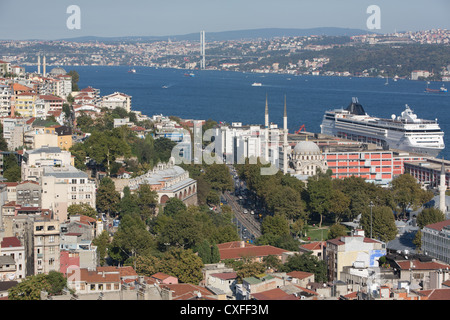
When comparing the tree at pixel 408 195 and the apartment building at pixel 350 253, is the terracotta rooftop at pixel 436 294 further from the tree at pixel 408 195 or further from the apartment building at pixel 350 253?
the tree at pixel 408 195

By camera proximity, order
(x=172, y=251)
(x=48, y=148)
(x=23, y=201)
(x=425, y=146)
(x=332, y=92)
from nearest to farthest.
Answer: (x=172, y=251)
(x=23, y=201)
(x=48, y=148)
(x=425, y=146)
(x=332, y=92)

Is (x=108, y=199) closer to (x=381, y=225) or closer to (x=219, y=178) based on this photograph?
(x=219, y=178)

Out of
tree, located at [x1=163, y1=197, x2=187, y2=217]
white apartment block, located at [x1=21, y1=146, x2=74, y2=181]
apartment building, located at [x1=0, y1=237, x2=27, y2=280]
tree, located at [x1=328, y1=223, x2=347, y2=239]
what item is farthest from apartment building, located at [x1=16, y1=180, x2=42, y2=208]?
tree, located at [x1=328, y1=223, x2=347, y2=239]

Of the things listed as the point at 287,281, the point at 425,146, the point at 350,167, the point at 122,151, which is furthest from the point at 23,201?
the point at 425,146

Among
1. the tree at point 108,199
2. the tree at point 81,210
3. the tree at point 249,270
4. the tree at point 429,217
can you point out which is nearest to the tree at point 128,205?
the tree at point 108,199

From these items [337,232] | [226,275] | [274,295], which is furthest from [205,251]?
[274,295]

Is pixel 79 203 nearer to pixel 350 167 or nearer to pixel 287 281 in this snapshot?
pixel 287 281
